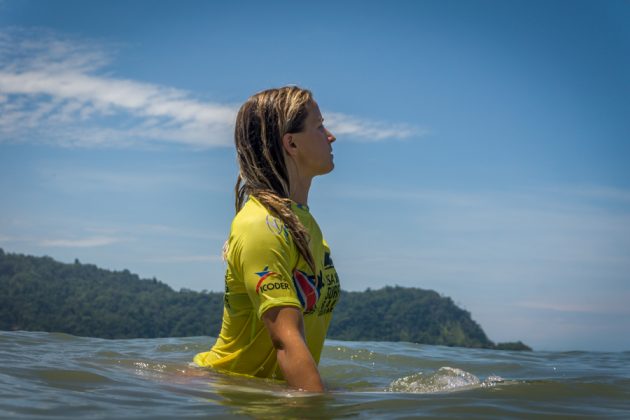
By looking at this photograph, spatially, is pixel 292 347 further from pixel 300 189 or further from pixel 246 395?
pixel 300 189

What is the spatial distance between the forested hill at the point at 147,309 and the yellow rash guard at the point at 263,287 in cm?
3039

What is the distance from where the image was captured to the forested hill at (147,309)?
41688mm

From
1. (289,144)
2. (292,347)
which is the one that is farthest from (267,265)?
(289,144)

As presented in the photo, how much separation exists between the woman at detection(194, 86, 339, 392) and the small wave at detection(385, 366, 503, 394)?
2.23 feet

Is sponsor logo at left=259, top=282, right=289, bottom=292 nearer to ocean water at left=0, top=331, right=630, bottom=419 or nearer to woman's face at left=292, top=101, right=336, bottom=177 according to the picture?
ocean water at left=0, top=331, right=630, bottom=419

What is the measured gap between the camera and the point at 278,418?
341 cm

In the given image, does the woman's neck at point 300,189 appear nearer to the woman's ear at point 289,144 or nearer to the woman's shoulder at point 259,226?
the woman's ear at point 289,144

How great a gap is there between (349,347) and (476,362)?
53.1 inches

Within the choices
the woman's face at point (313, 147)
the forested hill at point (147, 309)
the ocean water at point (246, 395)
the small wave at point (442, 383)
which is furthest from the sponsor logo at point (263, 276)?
the forested hill at point (147, 309)

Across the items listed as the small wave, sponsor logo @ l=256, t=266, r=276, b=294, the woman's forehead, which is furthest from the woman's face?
the small wave

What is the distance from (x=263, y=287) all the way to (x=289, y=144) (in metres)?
0.87

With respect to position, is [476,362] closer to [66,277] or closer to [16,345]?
[16,345]

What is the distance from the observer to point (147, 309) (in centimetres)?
4728

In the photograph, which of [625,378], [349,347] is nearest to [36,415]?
[625,378]
